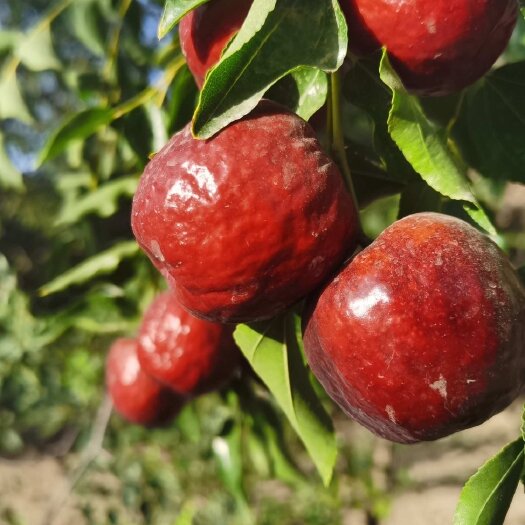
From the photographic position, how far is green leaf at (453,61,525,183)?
111 centimetres

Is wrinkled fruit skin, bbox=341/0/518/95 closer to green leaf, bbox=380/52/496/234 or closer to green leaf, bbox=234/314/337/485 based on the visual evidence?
green leaf, bbox=380/52/496/234

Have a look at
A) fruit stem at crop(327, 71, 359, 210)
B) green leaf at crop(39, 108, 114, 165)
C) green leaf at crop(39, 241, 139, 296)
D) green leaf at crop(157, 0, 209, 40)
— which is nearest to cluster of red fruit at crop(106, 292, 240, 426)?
green leaf at crop(39, 241, 139, 296)

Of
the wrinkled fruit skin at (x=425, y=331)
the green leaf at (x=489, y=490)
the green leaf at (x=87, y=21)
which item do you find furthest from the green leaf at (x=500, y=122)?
the green leaf at (x=87, y=21)

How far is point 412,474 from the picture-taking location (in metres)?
5.00

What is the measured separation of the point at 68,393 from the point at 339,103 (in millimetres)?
2199

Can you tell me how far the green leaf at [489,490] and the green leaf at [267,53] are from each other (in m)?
0.48

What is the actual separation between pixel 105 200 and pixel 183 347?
47 centimetres

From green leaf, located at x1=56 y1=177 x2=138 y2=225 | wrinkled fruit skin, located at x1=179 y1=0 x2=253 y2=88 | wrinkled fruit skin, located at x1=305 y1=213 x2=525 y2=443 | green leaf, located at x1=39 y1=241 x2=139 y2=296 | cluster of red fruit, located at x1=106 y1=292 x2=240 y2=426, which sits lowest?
cluster of red fruit, located at x1=106 y1=292 x2=240 y2=426

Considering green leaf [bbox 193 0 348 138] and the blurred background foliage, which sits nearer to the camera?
green leaf [bbox 193 0 348 138]

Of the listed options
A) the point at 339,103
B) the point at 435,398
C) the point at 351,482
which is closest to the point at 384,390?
the point at 435,398

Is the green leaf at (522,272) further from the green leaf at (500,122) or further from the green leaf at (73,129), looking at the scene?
the green leaf at (73,129)

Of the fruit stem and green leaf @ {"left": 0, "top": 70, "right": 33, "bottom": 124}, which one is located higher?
the fruit stem

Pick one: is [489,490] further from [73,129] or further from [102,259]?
[102,259]

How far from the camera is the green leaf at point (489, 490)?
2.72 ft
